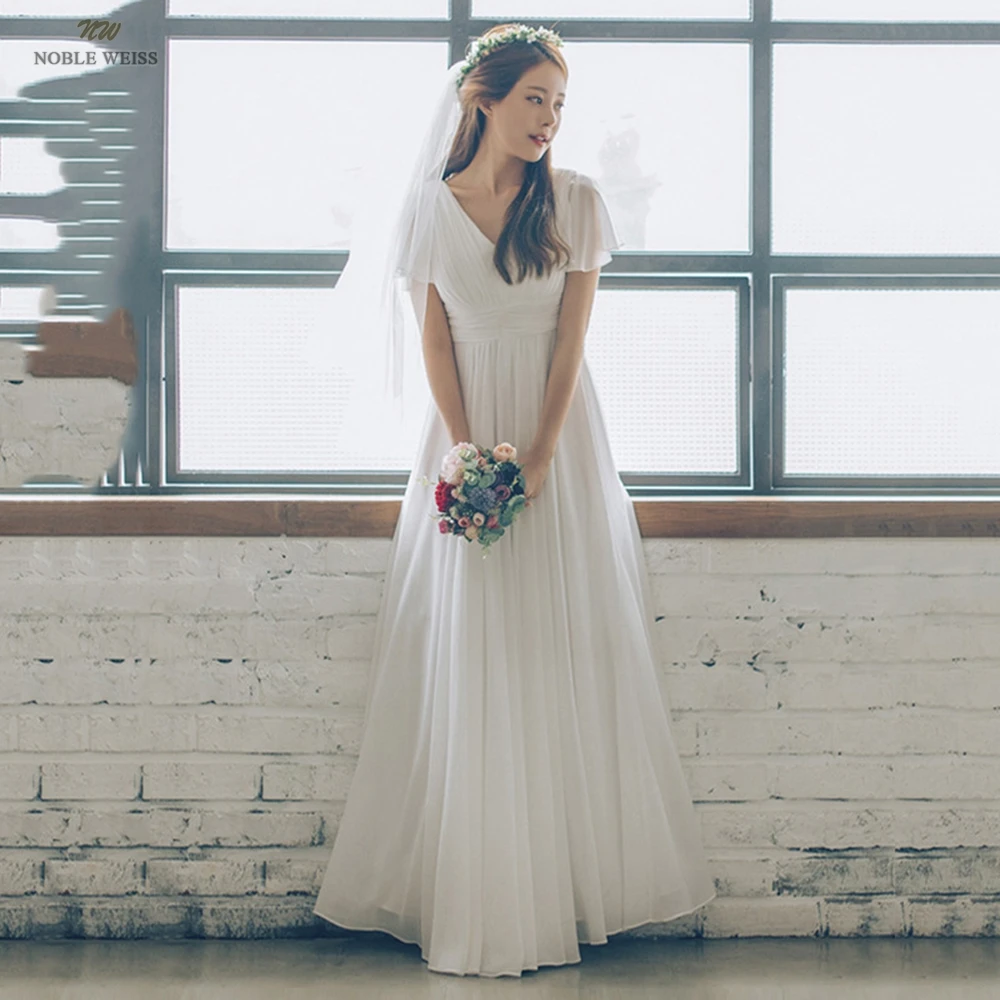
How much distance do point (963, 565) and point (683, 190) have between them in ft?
3.66

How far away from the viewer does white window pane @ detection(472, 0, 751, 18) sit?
2916mm

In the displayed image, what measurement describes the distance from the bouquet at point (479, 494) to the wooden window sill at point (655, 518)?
1.03 feet

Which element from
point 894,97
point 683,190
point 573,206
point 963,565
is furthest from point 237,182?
point 963,565

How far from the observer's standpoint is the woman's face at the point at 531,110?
97.0 inches

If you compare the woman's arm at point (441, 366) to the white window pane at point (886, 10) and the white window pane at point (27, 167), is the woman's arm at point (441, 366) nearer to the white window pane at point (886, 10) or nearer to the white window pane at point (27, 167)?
the white window pane at point (27, 167)

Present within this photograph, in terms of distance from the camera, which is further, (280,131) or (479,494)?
(280,131)

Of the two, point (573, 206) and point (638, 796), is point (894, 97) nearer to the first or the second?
point (573, 206)

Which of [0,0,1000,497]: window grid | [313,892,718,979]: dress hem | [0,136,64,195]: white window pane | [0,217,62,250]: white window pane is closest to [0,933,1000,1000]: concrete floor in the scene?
[313,892,718,979]: dress hem

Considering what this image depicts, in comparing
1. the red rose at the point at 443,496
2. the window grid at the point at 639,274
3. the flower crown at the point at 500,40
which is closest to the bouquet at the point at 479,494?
the red rose at the point at 443,496

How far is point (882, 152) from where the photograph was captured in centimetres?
293

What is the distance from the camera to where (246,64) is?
9.58ft

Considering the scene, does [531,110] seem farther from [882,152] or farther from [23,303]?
[23,303]

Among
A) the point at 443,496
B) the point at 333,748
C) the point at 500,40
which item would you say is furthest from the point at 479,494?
the point at 500,40

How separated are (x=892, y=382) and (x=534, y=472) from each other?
40.7 inches
